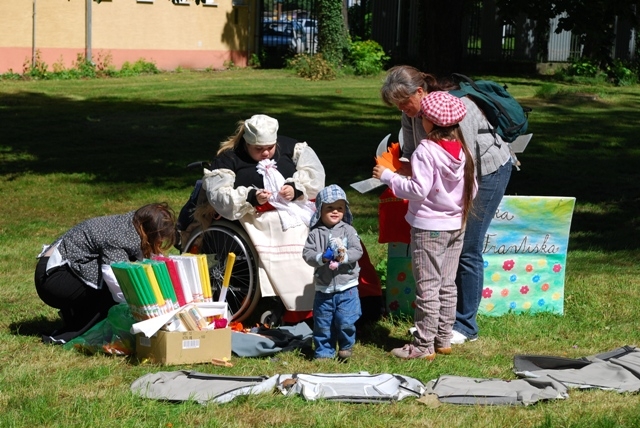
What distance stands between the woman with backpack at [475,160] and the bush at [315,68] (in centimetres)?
1933

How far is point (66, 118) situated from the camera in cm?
1730

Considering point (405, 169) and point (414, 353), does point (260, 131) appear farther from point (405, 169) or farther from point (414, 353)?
point (414, 353)

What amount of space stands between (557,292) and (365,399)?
2.49 m

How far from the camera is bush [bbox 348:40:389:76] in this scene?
26.5 meters

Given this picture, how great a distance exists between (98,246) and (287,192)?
126cm

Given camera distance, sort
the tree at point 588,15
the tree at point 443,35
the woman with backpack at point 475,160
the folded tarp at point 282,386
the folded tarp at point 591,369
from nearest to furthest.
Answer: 1. the folded tarp at point 282,386
2. the folded tarp at point 591,369
3. the woman with backpack at point 475,160
4. the tree at point 588,15
5. the tree at point 443,35

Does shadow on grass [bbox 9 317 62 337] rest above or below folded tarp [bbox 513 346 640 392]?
below

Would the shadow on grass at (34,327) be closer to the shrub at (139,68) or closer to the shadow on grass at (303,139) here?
the shadow on grass at (303,139)

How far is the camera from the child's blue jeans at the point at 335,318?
5742 mm

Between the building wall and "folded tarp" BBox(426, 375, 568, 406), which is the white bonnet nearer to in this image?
"folded tarp" BBox(426, 375, 568, 406)

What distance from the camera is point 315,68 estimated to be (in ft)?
82.9

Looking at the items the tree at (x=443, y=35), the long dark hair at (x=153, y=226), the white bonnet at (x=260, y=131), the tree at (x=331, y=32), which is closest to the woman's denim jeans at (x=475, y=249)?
the white bonnet at (x=260, y=131)

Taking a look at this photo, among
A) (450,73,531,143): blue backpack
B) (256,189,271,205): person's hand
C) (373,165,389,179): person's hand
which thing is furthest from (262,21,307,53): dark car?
(373,165,389,179): person's hand

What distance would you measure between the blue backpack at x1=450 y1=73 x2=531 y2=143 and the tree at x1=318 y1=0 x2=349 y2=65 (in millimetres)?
20464
